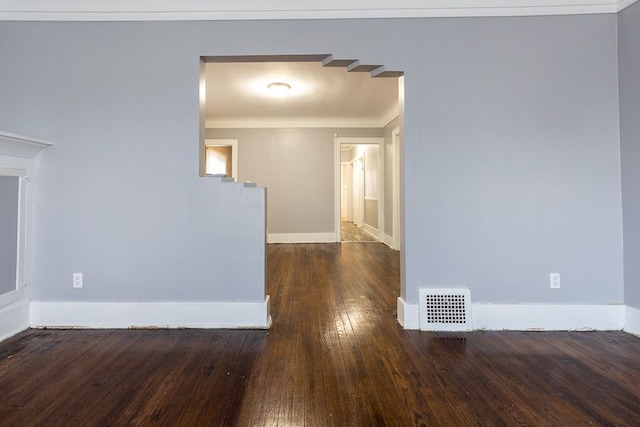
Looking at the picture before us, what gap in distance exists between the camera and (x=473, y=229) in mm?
2207

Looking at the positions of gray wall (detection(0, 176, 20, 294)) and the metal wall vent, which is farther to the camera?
the metal wall vent

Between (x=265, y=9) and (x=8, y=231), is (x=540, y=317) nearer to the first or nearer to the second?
(x=265, y=9)

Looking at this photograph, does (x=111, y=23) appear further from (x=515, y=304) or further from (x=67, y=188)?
(x=515, y=304)

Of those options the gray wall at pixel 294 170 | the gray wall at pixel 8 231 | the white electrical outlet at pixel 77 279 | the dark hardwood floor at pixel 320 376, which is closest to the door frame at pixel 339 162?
the gray wall at pixel 294 170

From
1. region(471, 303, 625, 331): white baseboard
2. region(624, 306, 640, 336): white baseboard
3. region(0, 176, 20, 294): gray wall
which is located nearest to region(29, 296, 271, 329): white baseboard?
region(0, 176, 20, 294): gray wall

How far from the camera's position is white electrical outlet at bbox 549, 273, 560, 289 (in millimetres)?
2170

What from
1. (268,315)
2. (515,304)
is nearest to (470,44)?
(515,304)

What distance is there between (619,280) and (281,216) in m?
4.83

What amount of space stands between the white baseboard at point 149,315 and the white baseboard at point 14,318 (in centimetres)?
4

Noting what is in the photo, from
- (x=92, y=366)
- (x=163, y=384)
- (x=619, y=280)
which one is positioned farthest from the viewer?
(x=619, y=280)

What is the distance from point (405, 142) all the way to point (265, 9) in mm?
1341

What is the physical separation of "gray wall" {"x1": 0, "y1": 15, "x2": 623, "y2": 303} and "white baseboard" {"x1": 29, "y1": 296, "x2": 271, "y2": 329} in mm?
74

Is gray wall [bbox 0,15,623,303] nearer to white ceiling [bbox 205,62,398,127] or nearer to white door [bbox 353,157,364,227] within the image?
white ceiling [bbox 205,62,398,127]

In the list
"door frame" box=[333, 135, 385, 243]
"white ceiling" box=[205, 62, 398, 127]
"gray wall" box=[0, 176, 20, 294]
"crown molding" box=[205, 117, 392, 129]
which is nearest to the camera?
"gray wall" box=[0, 176, 20, 294]
